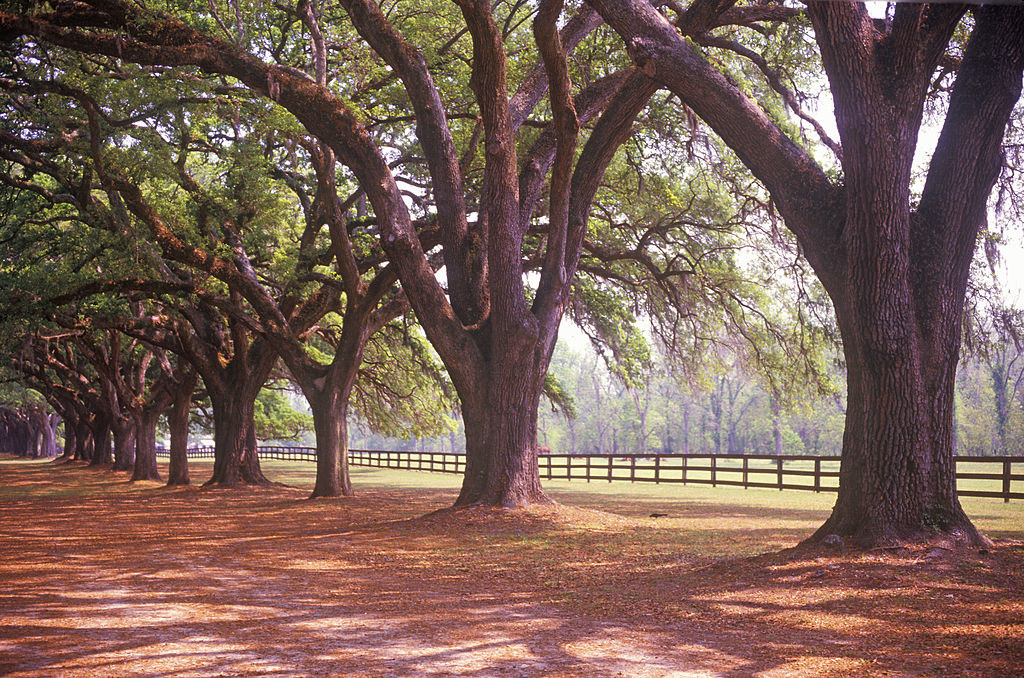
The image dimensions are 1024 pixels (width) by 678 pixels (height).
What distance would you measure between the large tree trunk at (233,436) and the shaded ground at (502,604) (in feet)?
A: 37.5

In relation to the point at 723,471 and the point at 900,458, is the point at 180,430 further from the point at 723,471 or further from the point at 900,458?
the point at 900,458

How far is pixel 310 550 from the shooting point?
1065cm

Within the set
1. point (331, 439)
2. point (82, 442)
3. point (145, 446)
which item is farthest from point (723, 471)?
point (82, 442)

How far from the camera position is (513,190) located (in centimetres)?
1288

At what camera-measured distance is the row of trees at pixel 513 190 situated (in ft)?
25.4

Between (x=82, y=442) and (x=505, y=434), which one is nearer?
(x=505, y=434)

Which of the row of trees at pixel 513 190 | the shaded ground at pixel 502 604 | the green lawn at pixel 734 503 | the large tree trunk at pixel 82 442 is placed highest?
the row of trees at pixel 513 190

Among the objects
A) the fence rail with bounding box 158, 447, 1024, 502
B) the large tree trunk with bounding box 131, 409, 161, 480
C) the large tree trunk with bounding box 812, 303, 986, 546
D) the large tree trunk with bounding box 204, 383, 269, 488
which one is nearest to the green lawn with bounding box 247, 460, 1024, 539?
the fence rail with bounding box 158, 447, 1024, 502

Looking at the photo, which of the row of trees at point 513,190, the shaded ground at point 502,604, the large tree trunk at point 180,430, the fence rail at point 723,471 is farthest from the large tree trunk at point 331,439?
the fence rail at point 723,471

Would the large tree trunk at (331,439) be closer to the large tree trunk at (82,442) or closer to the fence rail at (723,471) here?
the fence rail at (723,471)

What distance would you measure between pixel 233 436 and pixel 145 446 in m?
7.68

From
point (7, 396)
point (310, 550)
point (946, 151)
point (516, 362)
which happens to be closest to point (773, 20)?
point (946, 151)

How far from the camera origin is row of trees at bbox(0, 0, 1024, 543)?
775 centimetres

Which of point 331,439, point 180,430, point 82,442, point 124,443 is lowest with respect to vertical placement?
point 82,442
